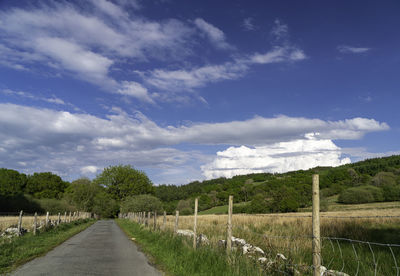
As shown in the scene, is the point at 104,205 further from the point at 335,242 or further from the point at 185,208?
the point at 335,242

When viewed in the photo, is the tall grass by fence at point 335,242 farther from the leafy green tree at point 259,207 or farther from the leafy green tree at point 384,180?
the leafy green tree at point 384,180

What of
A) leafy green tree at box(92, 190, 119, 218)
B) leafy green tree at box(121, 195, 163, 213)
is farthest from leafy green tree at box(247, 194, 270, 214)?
leafy green tree at box(92, 190, 119, 218)

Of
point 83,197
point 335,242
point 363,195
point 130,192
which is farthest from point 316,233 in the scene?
point 130,192

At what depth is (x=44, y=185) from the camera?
93.2m

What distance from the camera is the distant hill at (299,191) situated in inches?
3059

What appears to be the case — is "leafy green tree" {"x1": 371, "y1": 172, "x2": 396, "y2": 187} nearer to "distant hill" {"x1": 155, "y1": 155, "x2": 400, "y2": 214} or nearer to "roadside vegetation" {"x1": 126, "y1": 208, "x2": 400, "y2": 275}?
"distant hill" {"x1": 155, "y1": 155, "x2": 400, "y2": 214}

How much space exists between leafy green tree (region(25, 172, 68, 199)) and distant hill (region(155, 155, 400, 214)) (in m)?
34.6

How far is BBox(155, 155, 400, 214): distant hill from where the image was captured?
77.7 meters

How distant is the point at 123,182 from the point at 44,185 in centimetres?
2505

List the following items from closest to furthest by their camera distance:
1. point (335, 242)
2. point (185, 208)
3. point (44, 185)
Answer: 1. point (335, 242)
2. point (44, 185)
3. point (185, 208)

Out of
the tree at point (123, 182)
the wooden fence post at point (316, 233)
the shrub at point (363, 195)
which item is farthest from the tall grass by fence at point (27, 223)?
the shrub at point (363, 195)

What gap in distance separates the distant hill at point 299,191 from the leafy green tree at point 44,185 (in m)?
34.6

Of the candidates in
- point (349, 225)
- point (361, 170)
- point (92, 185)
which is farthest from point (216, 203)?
point (349, 225)

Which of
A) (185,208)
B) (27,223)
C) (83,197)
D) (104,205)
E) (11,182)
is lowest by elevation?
(185,208)
